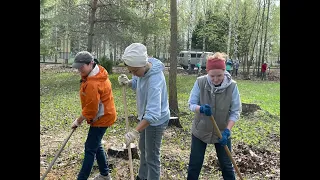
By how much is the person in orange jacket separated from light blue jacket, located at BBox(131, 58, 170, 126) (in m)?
0.39

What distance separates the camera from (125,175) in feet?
13.3

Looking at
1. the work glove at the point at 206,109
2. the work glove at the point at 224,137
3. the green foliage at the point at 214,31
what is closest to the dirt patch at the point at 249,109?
the work glove at the point at 224,137

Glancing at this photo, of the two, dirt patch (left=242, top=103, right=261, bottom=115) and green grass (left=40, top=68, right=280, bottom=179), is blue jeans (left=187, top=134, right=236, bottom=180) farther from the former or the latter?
dirt patch (left=242, top=103, right=261, bottom=115)

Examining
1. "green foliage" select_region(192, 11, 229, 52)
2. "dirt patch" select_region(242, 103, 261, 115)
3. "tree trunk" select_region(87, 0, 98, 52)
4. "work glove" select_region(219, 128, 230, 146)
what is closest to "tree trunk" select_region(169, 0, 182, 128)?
"dirt patch" select_region(242, 103, 261, 115)

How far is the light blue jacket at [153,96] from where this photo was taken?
296 cm

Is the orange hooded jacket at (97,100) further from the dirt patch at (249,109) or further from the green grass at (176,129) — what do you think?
the dirt patch at (249,109)

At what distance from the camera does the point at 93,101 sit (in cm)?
328

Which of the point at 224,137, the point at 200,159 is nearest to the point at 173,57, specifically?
the point at 200,159

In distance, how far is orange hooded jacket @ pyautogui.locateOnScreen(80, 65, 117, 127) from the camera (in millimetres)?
3287

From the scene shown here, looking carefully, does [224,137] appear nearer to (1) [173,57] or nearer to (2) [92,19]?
(1) [173,57]
